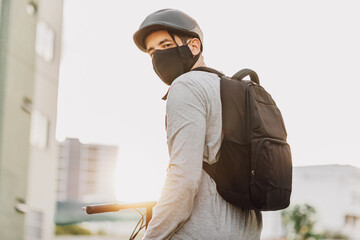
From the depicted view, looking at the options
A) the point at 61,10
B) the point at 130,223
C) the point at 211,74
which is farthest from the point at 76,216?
the point at 211,74

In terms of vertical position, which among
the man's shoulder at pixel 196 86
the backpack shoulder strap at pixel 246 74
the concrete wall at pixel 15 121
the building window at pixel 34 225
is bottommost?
the building window at pixel 34 225

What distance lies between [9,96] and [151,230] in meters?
9.23

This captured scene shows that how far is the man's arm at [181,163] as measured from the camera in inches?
73.7

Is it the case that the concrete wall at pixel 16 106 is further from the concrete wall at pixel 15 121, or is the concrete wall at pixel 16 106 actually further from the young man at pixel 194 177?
the young man at pixel 194 177

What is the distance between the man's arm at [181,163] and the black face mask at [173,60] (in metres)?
0.36

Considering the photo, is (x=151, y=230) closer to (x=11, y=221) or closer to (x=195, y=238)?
(x=195, y=238)

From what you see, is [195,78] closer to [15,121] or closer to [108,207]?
[108,207]

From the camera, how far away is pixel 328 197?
73750mm

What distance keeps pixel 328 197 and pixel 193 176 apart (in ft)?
246

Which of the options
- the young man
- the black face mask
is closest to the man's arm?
the young man

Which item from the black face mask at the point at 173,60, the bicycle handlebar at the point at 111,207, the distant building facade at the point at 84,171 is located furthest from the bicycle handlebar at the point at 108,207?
the distant building facade at the point at 84,171

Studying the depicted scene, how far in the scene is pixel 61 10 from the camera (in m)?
26.7

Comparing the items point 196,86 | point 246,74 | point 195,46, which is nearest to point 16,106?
point 195,46

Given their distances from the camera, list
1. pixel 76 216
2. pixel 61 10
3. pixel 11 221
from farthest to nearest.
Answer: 1. pixel 76 216
2. pixel 61 10
3. pixel 11 221
